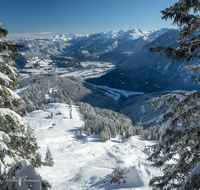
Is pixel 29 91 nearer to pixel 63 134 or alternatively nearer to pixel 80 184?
pixel 63 134

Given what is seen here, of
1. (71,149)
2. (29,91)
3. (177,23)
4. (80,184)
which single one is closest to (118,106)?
(29,91)

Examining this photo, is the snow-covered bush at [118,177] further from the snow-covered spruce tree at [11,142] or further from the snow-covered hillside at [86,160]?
the snow-covered spruce tree at [11,142]

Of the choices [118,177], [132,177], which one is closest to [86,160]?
[118,177]

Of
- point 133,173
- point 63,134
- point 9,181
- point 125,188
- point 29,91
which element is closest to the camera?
point 9,181

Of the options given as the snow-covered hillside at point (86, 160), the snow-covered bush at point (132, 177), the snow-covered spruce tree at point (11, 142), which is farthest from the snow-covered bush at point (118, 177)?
the snow-covered spruce tree at point (11, 142)

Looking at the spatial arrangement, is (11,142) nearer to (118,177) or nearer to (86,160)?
(118,177)

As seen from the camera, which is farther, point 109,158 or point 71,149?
point 71,149

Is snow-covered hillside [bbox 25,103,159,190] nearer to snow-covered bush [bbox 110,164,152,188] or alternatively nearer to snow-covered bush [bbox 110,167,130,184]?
snow-covered bush [bbox 110,164,152,188]
